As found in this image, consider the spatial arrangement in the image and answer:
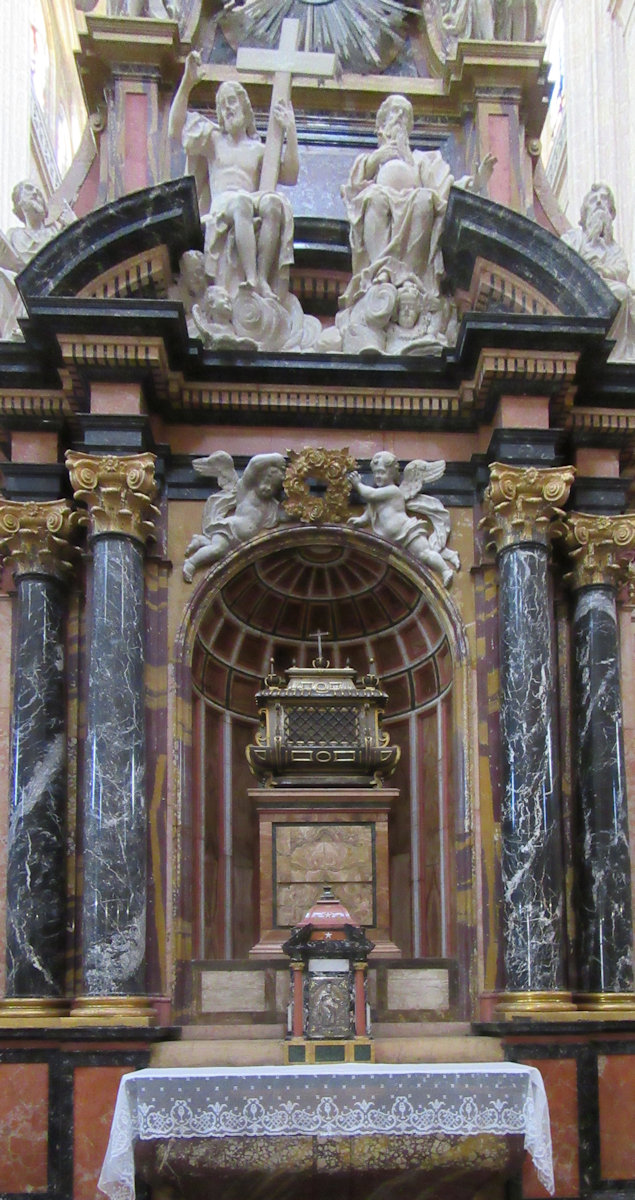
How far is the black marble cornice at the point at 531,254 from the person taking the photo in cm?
1150

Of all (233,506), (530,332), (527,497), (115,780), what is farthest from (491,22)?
(115,780)

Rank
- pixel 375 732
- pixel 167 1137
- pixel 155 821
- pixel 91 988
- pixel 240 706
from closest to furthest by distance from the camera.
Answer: pixel 167 1137
pixel 91 988
pixel 155 821
pixel 375 732
pixel 240 706

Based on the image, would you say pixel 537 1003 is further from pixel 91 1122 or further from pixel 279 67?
pixel 279 67

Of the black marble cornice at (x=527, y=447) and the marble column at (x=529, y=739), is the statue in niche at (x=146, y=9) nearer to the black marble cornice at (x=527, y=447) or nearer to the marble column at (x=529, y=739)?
the black marble cornice at (x=527, y=447)

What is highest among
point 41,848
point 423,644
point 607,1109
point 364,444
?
point 364,444

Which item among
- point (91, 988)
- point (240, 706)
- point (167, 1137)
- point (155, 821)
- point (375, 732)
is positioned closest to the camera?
point (167, 1137)

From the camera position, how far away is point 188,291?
39.4ft

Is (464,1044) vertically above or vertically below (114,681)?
below

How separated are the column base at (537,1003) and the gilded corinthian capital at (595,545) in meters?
3.09

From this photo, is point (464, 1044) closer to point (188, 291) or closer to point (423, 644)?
point (423, 644)

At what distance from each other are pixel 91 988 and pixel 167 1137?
4.72 feet

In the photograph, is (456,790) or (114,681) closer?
(114,681)

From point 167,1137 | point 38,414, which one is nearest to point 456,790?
point 167,1137

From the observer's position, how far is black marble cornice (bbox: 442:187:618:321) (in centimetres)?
1150
